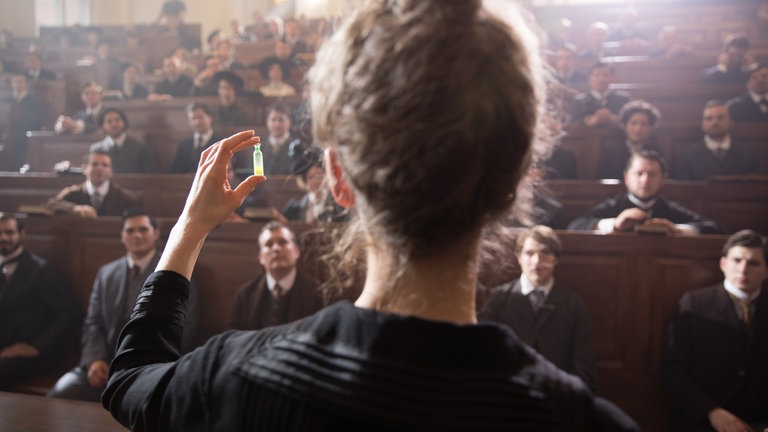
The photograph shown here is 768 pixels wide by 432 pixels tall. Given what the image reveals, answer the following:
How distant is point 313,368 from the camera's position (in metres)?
0.60

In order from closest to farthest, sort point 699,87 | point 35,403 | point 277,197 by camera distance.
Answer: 1. point 35,403
2. point 277,197
3. point 699,87

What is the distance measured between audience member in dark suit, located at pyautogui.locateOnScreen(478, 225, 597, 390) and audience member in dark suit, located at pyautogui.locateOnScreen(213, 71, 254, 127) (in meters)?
4.31

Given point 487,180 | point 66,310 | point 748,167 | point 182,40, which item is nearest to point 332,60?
point 487,180

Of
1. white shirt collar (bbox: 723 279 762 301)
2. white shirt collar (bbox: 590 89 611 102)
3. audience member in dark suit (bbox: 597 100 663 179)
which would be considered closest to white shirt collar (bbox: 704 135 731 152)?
audience member in dark suit (bbox: 597 100 663 179)

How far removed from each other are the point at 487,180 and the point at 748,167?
5458 mm

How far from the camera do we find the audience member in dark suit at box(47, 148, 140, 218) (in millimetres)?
5117

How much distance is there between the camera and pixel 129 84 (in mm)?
8750

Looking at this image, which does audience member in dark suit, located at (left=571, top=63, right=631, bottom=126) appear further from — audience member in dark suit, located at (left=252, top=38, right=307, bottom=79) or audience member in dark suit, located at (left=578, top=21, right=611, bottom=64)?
audience member in dark suit, located at (left=252, top=38, right=307, bottom=79)

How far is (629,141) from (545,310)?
262 cm

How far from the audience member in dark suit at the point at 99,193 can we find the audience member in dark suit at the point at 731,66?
5.53 m

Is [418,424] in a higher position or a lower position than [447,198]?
lower

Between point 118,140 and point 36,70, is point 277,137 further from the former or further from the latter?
point 36,70

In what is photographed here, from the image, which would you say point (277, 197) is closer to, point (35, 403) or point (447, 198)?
point (35, 403)

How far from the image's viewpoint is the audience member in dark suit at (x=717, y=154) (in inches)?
210
